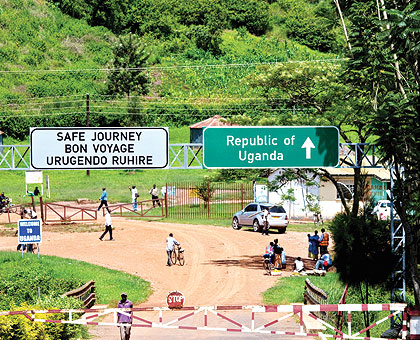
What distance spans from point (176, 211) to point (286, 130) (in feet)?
92.5

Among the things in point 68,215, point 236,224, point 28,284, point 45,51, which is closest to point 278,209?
point 236,224

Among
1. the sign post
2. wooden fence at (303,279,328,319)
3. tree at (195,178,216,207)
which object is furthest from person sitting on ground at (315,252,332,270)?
tree at (195,178,216,207)

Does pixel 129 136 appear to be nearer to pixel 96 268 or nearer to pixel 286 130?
pixel 286 130

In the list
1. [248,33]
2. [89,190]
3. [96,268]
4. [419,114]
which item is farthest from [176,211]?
[248,33]

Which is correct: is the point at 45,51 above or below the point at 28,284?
above

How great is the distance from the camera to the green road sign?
22.1 metres

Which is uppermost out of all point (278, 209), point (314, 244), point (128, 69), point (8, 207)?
point (128, 69)

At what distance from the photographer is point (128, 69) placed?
75562 millimetres

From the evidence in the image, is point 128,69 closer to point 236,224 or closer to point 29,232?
point 236,224

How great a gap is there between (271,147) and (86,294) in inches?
309

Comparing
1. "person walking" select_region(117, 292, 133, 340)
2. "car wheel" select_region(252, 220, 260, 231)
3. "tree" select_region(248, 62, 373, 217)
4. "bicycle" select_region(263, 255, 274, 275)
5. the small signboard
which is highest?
"tree" select_region(248, 62, 373, 217)

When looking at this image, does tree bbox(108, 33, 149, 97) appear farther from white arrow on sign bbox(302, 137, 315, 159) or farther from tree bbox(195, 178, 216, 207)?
white arrow on sign bbox(302, 137, 315, 159)

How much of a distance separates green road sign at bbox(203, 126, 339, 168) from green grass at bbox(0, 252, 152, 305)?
7.10 meters

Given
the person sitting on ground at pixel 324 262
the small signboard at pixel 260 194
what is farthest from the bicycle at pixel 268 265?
the small signboard at pixel 260 194
